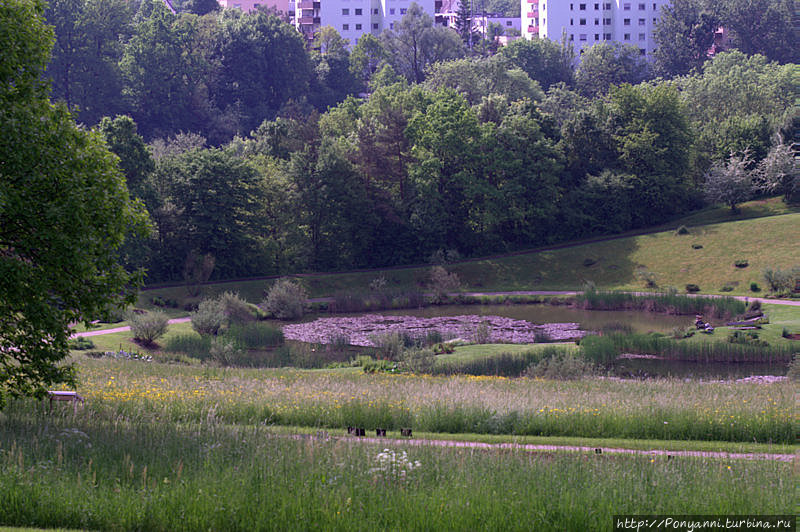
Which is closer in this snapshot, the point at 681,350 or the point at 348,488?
the point at 348,488

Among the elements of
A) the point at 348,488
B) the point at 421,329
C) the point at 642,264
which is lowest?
the point at 421,329

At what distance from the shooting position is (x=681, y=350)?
29.5m

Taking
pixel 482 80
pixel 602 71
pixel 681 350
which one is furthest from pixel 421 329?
pixel 602 71

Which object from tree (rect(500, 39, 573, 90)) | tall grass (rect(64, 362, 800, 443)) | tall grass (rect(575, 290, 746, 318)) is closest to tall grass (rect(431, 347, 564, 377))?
tall grass (rect(64, 362, 800, 443))

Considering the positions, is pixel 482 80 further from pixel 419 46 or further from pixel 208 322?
pixel 208 322

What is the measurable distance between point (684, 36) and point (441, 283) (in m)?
87.1

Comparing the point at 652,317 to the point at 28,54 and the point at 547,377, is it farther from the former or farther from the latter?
the point at 28,54

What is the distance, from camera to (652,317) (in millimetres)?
41562

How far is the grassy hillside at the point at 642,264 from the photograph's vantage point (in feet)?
167

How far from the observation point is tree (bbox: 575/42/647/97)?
107m

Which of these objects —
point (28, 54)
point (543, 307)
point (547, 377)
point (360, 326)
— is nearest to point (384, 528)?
point (28, 54)

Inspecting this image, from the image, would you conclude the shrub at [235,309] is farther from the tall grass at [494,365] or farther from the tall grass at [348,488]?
the tall grass at [348,488]

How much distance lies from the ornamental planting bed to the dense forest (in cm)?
1290

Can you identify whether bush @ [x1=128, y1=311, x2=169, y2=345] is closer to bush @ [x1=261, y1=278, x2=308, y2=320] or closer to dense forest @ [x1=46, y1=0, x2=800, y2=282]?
bush @ [x1=261, y1=278, x2=308, y2=320]
